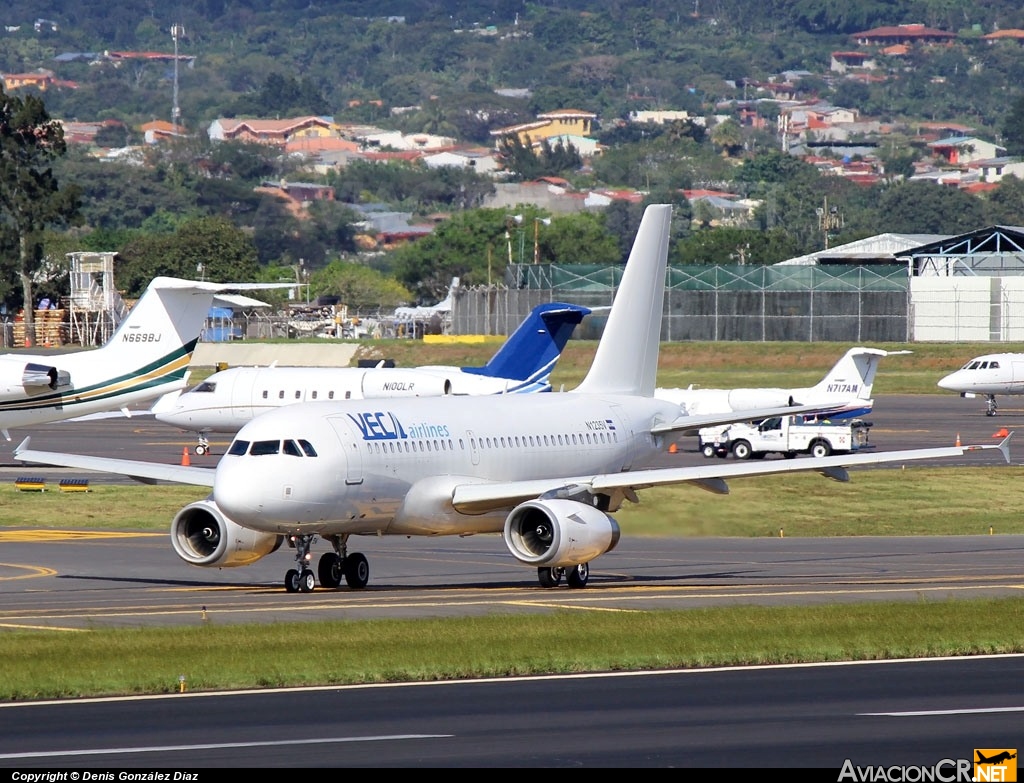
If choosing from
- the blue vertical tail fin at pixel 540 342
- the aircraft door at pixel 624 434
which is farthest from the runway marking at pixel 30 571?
the blue vertical tail fin at pixel 540 342

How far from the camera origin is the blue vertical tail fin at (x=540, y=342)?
5697 cm

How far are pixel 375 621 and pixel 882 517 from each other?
26.7 metres

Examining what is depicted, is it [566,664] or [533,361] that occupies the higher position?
[533,361]

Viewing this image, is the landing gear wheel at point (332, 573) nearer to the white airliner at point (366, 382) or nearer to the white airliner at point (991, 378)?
the white airliner at point (366, 382)

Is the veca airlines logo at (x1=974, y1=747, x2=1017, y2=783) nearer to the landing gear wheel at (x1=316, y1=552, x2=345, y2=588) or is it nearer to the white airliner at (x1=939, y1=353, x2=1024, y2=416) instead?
the landing gear wheel at (x1=316, y1=552, x2=345, y2=588)

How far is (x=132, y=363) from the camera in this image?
59.4 metres

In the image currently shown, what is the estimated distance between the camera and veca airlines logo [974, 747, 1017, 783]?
1494 centimetres

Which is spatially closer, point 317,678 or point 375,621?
point 317,678

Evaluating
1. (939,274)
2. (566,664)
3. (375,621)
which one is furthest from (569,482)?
(939,274)

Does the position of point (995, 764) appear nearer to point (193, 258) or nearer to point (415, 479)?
point (415, 479)

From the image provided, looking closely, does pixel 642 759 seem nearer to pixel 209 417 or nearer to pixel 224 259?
pixel 209 417

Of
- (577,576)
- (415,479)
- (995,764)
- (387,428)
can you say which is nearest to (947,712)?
(995,764)

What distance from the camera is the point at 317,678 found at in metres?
21.8

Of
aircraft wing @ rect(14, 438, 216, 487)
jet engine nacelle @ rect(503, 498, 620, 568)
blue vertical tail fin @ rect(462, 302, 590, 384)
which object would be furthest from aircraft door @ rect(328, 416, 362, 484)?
blue vertical tail fin @ rect(462, 302, 590, 384)
